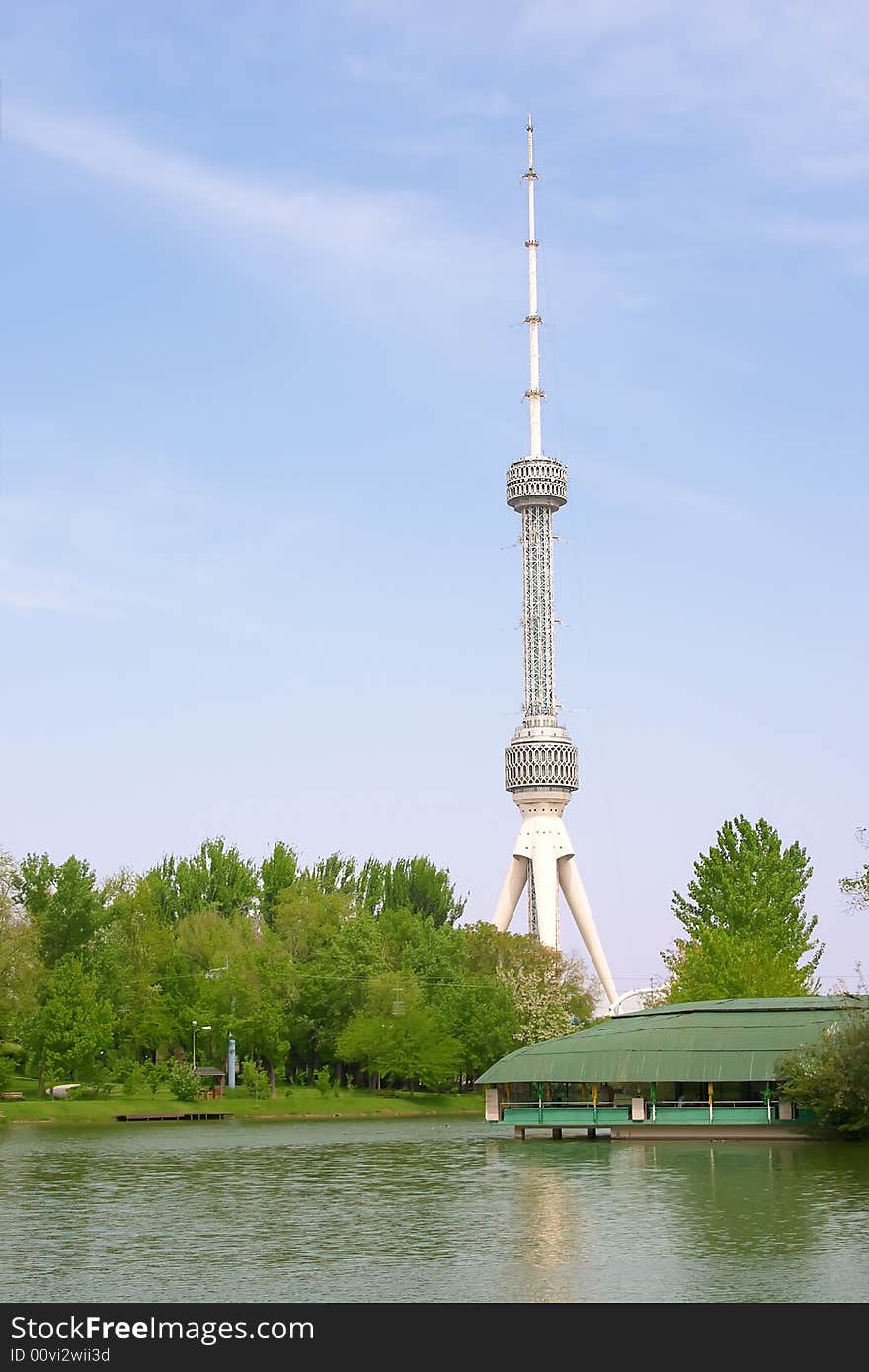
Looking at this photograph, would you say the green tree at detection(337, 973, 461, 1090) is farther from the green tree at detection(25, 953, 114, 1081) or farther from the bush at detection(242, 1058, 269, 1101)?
the green tree at detection(25, 953, 114, 1081)

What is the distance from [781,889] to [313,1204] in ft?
239

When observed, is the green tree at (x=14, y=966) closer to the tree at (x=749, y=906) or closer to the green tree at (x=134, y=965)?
the green tree at (x=134, y=965)

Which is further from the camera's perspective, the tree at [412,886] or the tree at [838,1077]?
the tree at [412,886]

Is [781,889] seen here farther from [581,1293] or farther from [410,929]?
[581,1293]

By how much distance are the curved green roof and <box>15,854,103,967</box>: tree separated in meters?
48.1

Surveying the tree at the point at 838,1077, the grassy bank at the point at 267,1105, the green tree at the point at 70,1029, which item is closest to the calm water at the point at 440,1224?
the tree at the point at 838,1077

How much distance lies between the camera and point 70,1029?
379 feet

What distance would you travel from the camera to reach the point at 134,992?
131250 mm

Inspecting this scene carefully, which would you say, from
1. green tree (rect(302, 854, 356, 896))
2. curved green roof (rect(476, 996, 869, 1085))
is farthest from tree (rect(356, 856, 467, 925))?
curved green roof (rect(476, 996, 869, 1085))

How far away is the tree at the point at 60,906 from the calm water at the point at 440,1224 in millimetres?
48048

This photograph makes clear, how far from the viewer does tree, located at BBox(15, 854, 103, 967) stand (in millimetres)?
126625

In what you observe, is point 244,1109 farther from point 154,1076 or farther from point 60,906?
point 60,906

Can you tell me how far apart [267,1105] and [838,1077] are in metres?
58.6

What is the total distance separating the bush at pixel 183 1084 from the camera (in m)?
118
